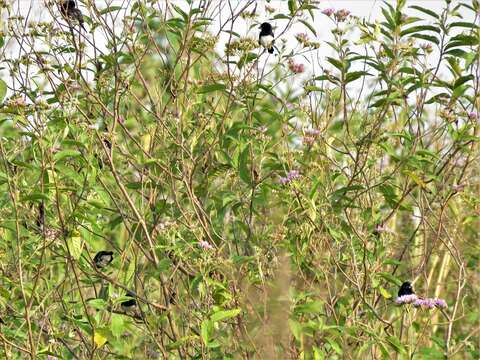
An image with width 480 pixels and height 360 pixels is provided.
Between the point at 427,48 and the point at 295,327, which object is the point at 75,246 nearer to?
the point at 295,327

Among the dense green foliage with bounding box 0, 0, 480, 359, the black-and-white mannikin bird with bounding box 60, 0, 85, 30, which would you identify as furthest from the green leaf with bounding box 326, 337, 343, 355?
the black-and-white mannikin bird with bounding box 60, 0, 85, 30

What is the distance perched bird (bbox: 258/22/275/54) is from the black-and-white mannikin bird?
75 centimetres

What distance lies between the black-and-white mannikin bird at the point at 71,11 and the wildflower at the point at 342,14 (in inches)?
42.6

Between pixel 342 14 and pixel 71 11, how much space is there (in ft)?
3.73

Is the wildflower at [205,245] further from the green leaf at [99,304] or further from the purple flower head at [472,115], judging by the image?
the purple flower head at [472,115]

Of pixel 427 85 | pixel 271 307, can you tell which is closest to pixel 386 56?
pixel 427 85

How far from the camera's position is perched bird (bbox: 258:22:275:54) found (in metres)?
3.76

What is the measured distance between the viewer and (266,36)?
12.3 feet

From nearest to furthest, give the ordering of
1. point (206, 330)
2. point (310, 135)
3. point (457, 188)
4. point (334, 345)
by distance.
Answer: point (206, 330)
point (334, 345)
point (457, 188)
point (310, 135)

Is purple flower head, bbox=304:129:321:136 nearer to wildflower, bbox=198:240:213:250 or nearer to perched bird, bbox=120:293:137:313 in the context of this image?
wildflower, bbox=198:240:213:250

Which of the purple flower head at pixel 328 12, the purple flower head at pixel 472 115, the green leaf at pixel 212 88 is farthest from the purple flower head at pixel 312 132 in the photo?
the purple flower head at pixel 472 115

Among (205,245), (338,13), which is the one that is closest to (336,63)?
(338,13)

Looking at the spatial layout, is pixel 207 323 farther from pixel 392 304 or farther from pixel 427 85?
pixel 427 85

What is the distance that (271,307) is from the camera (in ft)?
5.71
